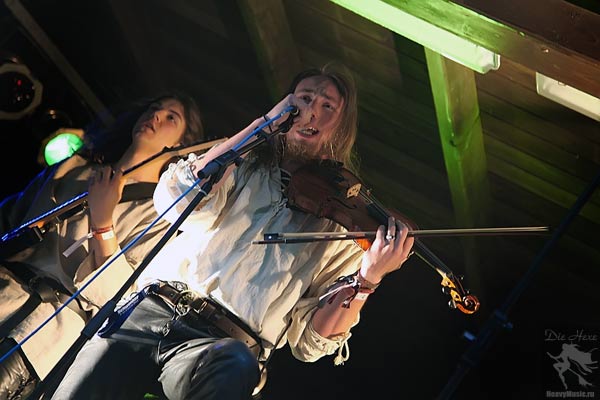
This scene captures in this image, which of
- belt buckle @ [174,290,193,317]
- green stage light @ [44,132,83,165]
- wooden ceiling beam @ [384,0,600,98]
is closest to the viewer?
wooden ceiling beam @ [384,0,600,98]

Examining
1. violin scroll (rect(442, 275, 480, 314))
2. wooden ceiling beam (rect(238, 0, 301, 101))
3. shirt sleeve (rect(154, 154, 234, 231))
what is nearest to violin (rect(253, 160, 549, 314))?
violin scroll (rect(442, 275, 480, 314))

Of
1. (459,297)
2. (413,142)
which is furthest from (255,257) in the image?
(413,142)

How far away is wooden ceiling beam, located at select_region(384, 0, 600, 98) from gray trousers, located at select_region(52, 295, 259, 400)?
1151 millimetres

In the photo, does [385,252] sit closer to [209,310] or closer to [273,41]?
[209,310]

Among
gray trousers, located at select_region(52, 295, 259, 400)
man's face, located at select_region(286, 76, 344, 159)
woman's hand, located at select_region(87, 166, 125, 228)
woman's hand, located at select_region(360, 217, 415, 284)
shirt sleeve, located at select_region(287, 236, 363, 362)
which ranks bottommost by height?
gray trousers, located at select_region(52, 295, 259, 400)

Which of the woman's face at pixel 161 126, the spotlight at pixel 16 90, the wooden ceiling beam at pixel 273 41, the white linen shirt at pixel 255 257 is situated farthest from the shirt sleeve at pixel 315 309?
the spotlight at pixel 16 90

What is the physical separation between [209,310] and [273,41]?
4.49 feet

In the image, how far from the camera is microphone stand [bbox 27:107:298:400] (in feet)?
7.57

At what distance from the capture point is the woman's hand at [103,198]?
332cm

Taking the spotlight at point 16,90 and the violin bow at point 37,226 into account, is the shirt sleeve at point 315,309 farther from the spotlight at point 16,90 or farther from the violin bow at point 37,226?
the spotlight at point 16,90

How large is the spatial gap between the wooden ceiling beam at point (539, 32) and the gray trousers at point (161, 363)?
1151 millimetres

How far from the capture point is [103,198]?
10.9 feet

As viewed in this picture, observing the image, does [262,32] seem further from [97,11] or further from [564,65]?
[564,65]

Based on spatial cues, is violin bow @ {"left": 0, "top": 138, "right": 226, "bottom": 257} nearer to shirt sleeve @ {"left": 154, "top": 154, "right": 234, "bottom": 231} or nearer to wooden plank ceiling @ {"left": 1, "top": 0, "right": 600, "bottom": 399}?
shirt sleeve @ {"left": 154, "top": 154, "right": 234, "bottom": 231}
